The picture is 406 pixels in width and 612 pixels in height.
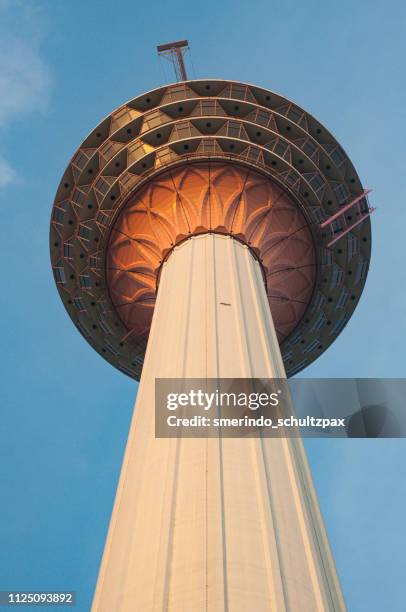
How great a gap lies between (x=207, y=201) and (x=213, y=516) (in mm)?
14341

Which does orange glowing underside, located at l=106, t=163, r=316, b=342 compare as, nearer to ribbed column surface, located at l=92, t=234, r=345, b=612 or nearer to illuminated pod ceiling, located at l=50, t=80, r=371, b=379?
illuminated pod ceiling, located at l=50, t=80, r=371, b=379

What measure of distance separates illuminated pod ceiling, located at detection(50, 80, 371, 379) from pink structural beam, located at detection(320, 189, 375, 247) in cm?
9

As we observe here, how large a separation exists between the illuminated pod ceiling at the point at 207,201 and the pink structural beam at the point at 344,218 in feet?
0.29

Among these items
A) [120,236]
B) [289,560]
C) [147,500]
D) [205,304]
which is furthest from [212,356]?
[120,236]

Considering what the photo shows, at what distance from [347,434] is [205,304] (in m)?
5.40

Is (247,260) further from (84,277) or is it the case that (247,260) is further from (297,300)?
(84,277)

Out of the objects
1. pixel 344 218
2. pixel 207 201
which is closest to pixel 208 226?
pixel 207 201

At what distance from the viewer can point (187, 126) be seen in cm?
2684

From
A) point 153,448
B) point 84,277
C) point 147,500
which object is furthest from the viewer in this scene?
point 84,277

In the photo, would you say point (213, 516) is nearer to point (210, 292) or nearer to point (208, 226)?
point (210, 292)

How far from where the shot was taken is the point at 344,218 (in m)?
27.8

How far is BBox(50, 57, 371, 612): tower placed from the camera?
1253 centimetres

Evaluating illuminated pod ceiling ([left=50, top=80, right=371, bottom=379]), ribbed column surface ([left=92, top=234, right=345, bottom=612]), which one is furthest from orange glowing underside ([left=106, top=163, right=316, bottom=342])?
ribbed column surface ([left=92, top=234, right=345, bottom=612])

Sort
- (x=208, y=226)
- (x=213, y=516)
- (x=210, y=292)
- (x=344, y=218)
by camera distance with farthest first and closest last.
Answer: (x=344, y=218) → (x=208, y=226) → (x=210, y=292) → (x=213, y=516)
